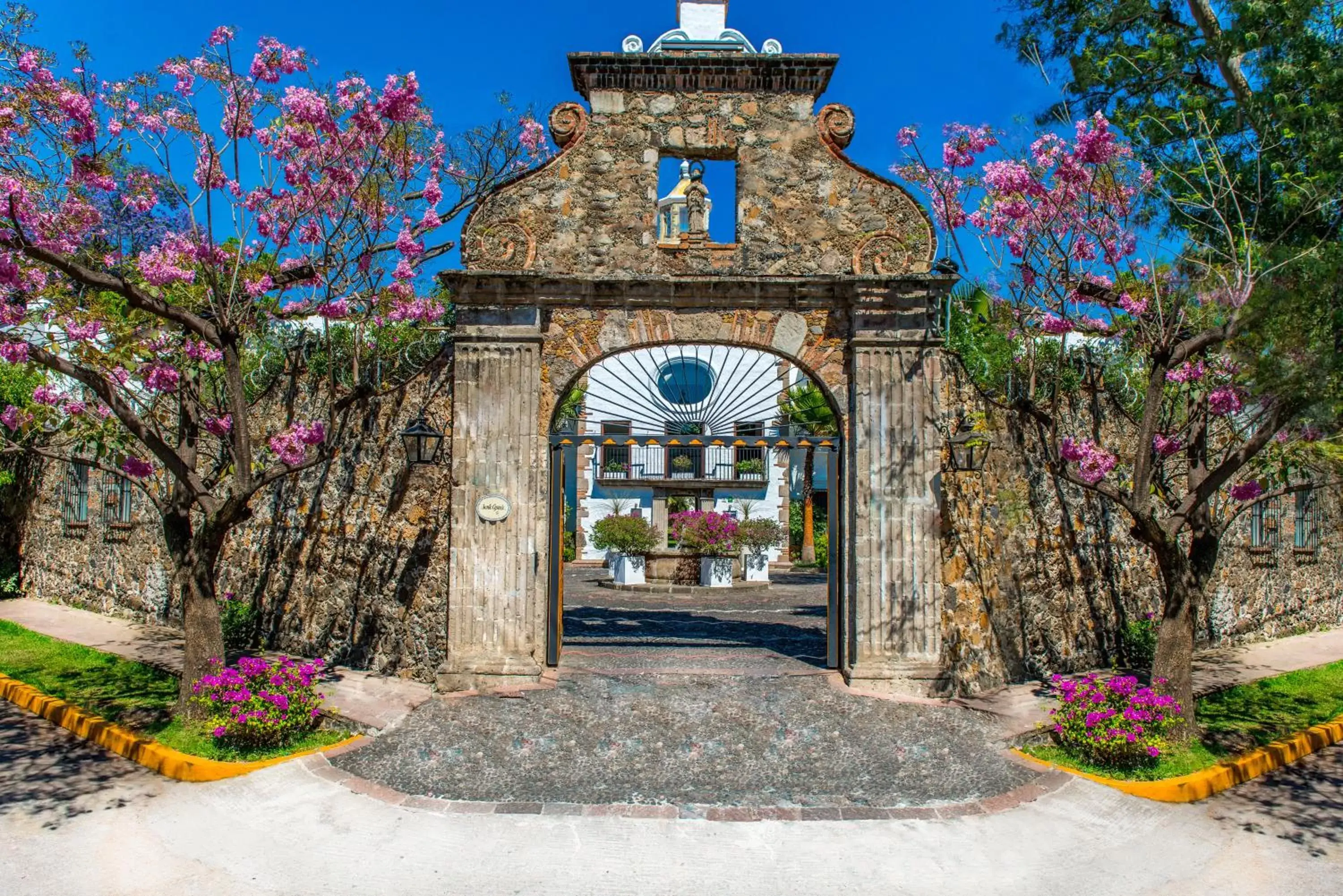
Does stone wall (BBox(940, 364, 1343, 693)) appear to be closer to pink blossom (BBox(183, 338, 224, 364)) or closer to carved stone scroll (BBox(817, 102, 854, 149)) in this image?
carved stone scroll (BBox(817, 102, 854, 149))

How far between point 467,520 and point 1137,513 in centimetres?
511

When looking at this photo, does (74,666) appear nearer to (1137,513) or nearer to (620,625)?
→ (620,625)

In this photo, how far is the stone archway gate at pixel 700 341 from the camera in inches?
320

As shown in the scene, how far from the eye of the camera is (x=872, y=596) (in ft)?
26.8

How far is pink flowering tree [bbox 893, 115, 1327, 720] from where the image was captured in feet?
21.7

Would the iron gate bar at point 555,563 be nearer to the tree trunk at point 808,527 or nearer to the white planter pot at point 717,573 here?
the white planter pot at point 717,573

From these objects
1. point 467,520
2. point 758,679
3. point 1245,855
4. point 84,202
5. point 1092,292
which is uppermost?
point 84,202

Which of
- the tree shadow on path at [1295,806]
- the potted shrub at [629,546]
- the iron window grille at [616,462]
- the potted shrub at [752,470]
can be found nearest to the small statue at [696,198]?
the tree shadow on path at [1295,806]

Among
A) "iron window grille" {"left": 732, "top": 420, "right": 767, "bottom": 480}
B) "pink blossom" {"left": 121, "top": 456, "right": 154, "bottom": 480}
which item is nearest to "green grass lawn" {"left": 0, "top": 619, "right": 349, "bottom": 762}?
"pink blossom" {"left": 121, "top": 456, "right": 154, "bottom": 480}

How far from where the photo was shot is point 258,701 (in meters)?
6.56

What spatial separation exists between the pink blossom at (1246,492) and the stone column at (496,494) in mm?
5319

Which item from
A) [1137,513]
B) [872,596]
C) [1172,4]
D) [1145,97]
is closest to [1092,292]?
[1137,513]

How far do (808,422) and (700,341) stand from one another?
14.4 meters

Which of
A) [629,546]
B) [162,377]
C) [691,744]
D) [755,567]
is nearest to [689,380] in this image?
[755,567]
